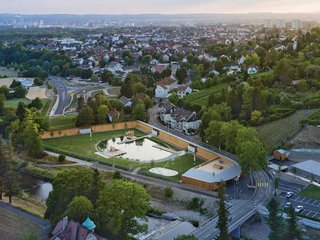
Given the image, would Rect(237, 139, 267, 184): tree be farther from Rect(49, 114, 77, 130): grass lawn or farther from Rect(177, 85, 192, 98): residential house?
Rect(177, 85, 192, 98): residential house

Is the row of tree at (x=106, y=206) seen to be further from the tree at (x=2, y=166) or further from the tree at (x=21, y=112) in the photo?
the tree at (x=21, y=112)

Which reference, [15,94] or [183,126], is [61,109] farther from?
[183,126]

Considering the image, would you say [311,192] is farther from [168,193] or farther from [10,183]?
[10,183]

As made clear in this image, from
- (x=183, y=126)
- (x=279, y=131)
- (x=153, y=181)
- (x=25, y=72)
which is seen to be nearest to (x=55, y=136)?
(x=183, y=126)

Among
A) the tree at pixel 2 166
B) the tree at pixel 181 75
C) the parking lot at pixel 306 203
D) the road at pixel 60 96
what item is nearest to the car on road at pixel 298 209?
the parking lot at pixel 306 203

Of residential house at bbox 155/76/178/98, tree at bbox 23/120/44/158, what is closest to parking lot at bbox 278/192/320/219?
tree at bbox 23/120/44/158

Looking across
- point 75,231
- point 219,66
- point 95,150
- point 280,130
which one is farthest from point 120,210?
point 219,66
